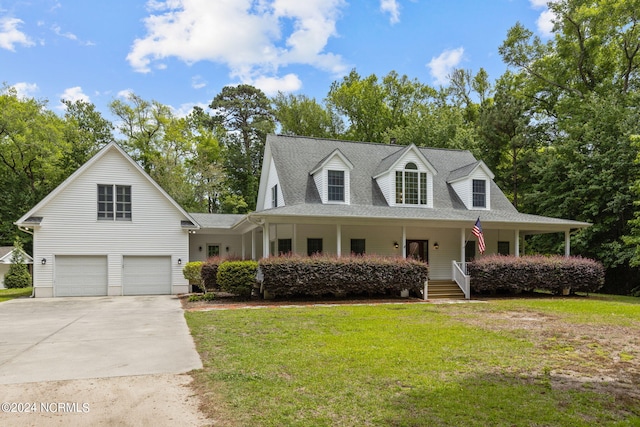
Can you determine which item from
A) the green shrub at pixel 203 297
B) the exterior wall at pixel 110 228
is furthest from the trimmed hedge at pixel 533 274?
the exterior wall at pixel 110 228

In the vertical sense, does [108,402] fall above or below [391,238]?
below

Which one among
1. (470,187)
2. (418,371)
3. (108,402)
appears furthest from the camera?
(470,187)

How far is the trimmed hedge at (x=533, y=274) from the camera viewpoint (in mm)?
16422

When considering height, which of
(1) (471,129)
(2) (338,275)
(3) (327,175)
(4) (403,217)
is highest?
(1) (471,129)

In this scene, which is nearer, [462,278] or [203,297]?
[203,297]

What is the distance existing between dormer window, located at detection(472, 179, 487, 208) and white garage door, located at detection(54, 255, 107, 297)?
1632cm

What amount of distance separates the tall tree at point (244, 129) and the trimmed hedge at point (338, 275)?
77.2ft

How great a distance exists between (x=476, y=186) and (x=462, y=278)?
5.20 m

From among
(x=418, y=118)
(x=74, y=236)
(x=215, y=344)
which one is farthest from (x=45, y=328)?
(x=418, y=118)

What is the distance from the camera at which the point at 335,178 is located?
18.1 m

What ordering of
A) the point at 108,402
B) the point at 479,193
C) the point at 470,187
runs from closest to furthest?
the point at 108,402 → the point at 470,187 → the point at 479,193

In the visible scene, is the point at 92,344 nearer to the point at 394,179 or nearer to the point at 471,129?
the point at 394,179

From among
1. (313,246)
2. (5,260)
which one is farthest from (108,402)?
(5,260)

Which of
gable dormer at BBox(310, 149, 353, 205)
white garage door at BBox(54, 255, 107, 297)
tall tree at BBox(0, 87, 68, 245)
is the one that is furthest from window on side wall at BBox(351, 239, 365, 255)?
tall tree at BBox(0, 87, 68, 245)
